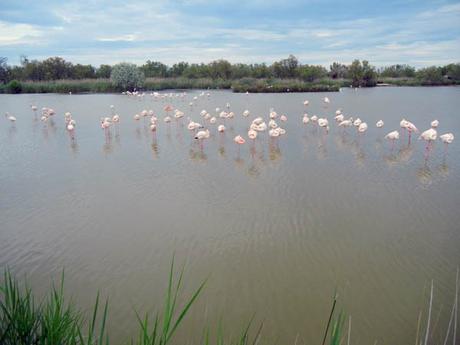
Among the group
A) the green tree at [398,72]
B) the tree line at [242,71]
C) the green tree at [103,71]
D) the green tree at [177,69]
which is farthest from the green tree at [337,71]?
the green tree at [103,71]

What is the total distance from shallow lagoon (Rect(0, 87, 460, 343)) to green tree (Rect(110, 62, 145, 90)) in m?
22.7

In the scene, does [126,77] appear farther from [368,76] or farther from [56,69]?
[368,76]

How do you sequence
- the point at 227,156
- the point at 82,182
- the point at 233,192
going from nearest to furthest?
the point at 233,192 < the point at 82,182 < the point at 227,156

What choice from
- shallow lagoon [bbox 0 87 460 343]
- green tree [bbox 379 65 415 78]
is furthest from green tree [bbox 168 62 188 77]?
shallow lagoon [bbox 0 87 460 343]

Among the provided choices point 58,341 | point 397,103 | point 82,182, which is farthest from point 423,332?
point 397,103

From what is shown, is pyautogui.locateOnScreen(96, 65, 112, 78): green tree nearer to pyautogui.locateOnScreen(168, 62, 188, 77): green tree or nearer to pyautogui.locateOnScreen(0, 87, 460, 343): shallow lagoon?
pyautogui.locateOnScreen(168, 62, 188, 77): green tree

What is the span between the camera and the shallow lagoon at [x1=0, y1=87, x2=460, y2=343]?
3.88 metres

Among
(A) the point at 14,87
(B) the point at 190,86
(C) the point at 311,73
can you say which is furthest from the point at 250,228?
(C) the point at 311,73

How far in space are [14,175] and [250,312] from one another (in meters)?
7.02

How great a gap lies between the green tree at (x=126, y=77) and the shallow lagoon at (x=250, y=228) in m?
22.7

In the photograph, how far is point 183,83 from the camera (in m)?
36.1

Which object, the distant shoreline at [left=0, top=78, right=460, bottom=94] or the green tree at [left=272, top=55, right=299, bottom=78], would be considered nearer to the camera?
the distant shoreline at [left=0, top=78, right=460, bottom=94]

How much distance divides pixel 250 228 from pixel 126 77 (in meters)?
29.5

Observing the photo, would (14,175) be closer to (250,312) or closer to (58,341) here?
(250,312)
